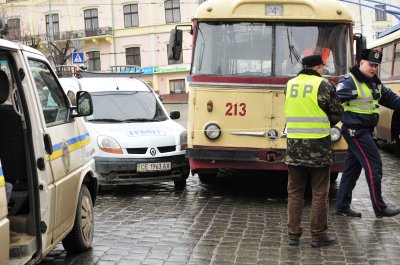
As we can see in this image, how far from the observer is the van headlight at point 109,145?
29.0ft

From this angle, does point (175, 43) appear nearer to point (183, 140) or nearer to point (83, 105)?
point (183, 140)

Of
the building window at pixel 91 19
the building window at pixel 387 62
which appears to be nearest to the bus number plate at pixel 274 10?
the building window at pixel 387 62

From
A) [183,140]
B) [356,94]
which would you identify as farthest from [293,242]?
[183,140]

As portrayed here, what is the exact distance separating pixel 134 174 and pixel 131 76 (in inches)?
139

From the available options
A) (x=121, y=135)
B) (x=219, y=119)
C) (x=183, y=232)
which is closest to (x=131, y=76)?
(x=121, y=135)

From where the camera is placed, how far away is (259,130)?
798 cm

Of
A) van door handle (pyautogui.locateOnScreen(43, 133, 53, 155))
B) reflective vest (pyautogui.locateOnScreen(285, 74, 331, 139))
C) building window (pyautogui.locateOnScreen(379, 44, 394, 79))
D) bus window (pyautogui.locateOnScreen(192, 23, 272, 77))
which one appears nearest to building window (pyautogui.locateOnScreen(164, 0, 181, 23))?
building window (pyautogui.locateOnScreen(379, 44, 394, 79))

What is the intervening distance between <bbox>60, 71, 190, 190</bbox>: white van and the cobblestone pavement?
0.31 m

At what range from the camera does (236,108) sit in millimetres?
7996

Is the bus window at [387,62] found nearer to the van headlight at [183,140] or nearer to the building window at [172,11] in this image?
the van headlight at [183,140]

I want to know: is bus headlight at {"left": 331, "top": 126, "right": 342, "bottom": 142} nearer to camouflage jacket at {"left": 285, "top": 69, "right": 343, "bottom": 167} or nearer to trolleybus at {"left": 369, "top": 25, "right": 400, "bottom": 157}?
camouflage jacket at {"left": 285, "top": 69, "right": 343, "bottom": 167}

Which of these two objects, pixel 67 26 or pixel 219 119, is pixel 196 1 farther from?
pixel 219 119

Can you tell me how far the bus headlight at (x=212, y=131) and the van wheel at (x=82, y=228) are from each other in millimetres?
2577

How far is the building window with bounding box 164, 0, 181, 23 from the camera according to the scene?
49.9 meters
